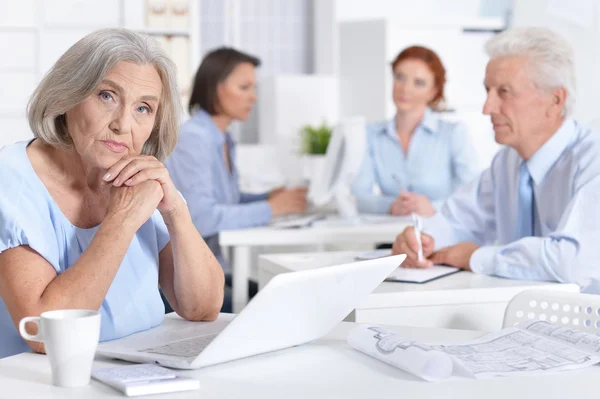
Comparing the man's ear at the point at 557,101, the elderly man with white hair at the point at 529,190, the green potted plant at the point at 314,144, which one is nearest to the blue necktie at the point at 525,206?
the elderly man with white hair at the point at 529,190

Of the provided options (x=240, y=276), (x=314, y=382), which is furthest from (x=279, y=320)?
(x=240, y=276)

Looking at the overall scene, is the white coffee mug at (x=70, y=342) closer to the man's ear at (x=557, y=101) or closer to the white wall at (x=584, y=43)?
the man's ear at (x=557, y=101)

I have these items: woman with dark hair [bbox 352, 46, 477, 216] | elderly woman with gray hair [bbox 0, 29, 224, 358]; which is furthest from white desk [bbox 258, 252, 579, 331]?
woman with dark hair [bbox 352, 46, 477, 216]

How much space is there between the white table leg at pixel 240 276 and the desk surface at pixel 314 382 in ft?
6.27

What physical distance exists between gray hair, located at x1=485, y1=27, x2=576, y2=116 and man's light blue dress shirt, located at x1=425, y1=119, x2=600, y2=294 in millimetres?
122

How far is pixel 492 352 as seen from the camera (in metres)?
1.43

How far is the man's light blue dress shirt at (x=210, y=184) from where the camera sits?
3.56m

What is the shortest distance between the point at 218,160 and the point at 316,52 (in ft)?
11.0

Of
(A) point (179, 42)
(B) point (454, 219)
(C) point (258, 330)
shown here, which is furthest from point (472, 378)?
(A) point (179, 42)

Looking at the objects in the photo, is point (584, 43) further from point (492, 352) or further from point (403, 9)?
point (492, 352)

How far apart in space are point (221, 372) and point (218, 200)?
8.74 ft

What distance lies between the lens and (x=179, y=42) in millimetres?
6109

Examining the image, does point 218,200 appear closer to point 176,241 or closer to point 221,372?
point 176,241

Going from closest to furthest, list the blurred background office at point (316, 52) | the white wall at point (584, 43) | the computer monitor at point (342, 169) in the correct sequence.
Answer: the computer monitor at point (342, 169), the white wall at point (584, 43), the blurred background office at point (316, 52)
